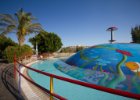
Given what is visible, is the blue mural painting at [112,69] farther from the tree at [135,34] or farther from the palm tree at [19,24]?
the tree at [135,34]

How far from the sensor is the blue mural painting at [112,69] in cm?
990

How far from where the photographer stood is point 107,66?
43.9 feet

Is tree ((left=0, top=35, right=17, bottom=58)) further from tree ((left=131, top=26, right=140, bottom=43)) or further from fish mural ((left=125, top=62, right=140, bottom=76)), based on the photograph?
tree ((left=131, top=26, right=140, bottom=43))

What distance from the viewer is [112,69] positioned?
12719 mm

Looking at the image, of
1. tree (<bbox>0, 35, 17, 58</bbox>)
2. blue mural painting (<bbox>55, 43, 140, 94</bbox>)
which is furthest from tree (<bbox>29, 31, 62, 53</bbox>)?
blue mural painting (<bbox>55, 43, 140, 94</bbox>)

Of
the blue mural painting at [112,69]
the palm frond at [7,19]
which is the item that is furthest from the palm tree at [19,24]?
the blue mural painting at [112,69]

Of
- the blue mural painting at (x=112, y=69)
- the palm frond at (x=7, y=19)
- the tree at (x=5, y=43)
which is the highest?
the palm frond at (x=7, y=19)

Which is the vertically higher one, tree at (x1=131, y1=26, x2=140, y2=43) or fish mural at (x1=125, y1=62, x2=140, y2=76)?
tree at (x1=131, y1=26, x2=140, y2=43)

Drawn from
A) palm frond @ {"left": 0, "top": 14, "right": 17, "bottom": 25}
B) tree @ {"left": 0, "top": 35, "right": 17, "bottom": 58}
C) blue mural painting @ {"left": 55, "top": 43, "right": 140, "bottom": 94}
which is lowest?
blue mural painting @ {"left": 55, "top": 43, "right": 140, "bottom": 94}

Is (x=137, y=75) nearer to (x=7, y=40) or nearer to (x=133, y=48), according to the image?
(x=133, y=48)

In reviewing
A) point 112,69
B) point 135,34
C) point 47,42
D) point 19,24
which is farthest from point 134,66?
point 135,34

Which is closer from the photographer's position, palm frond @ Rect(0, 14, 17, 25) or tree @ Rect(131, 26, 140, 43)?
palm frond @ Rect(0, 14, 17, 25)

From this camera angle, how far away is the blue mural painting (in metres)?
A: 9.90

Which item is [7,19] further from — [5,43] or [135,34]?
[135,34]
